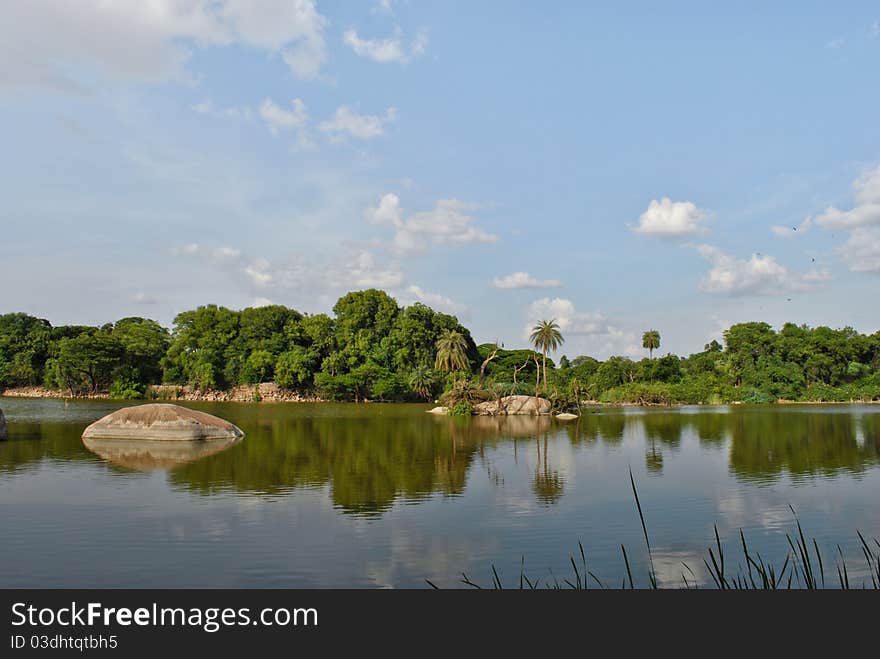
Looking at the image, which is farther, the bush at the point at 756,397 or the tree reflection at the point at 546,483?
the bush at the point at 756,397

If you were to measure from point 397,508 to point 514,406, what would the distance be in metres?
39.0

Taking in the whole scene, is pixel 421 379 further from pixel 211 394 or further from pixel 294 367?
pixel 211 394

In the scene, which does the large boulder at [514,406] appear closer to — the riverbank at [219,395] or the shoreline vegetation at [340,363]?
the shoreline vegetation at [340,363]

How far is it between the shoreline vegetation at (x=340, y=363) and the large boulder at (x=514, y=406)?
18553mm

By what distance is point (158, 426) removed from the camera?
27.1 m

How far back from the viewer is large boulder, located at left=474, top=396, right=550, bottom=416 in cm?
5172

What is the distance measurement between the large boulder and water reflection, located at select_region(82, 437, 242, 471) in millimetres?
25671

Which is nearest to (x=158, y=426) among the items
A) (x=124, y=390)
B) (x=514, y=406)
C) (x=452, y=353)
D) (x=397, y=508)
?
(x=397, y=508)

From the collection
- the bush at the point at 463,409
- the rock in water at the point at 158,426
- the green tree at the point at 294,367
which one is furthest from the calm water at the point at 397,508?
the green tree at the point at 294,367

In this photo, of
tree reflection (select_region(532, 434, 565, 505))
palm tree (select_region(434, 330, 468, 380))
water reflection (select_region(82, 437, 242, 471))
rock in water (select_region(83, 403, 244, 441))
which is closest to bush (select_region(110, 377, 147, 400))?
palm tree (select_region(434, 330, 468, 380))

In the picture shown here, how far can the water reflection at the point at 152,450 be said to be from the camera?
2119 cm
